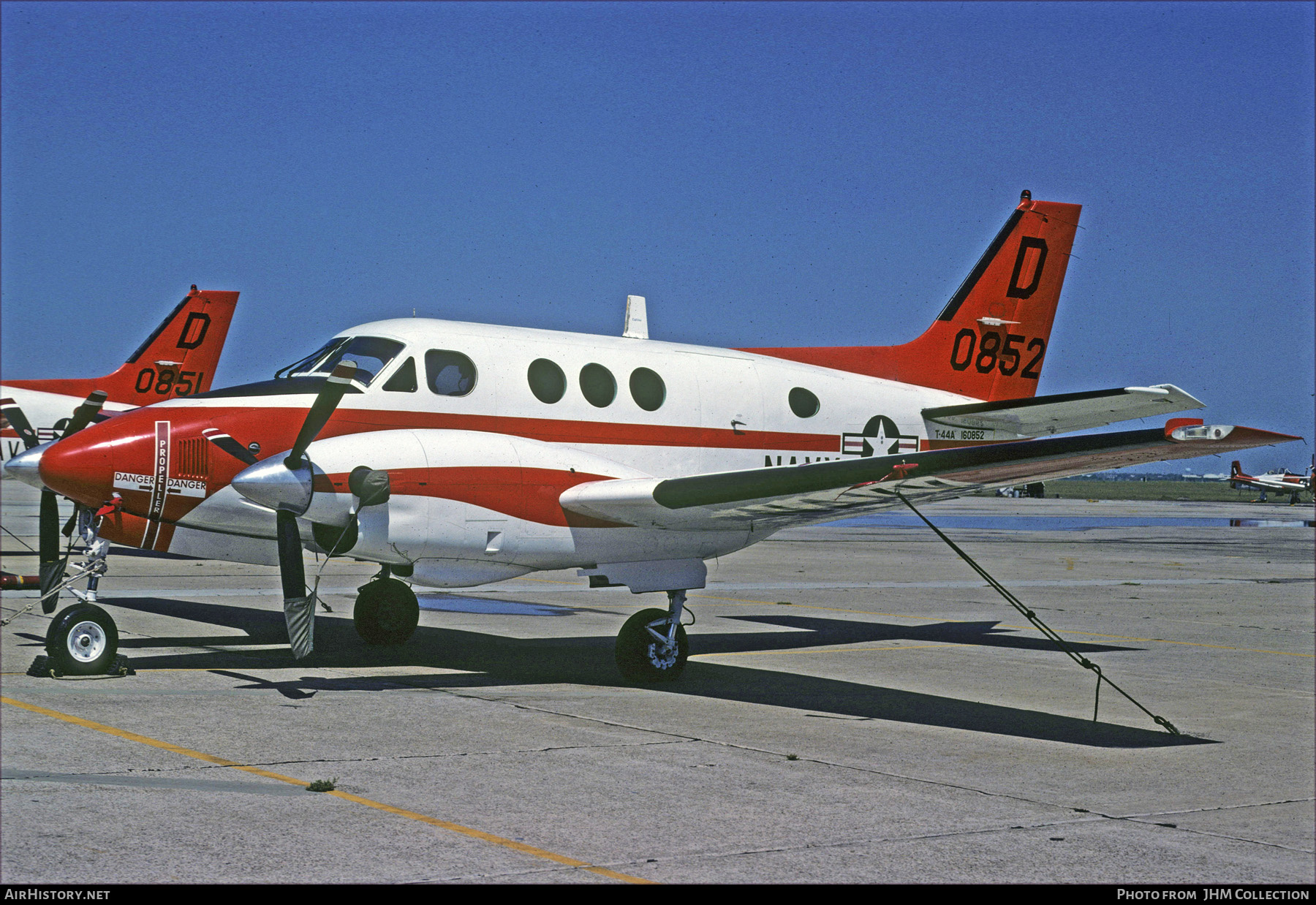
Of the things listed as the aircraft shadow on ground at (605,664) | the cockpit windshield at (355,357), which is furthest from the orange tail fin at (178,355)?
the cockpit windshield at (355,357)

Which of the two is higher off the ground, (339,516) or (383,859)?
(339,516)

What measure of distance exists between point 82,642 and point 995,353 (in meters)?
12.1

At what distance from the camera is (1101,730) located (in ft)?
34.3

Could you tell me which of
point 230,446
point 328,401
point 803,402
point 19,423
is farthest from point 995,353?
point 19,423

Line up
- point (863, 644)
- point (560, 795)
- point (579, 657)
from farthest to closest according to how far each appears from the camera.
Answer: point (863, 644) < point (579, 657) < point (560, 795)

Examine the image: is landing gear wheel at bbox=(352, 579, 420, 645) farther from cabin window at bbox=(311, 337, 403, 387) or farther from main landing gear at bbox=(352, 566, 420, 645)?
cabin window at bbox=(311, 337, 403, 387)

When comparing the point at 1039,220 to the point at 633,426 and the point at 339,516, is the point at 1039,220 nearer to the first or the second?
the point at 633,426

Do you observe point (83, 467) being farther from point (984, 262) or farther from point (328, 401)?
point (984, 262)

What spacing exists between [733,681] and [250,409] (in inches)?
216

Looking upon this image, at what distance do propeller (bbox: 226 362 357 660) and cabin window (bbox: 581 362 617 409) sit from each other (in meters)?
2.54

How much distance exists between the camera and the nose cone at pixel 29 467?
1148 centimetres

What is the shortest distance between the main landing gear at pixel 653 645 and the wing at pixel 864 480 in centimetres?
94

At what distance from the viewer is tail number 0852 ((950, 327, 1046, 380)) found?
1739 centimetres

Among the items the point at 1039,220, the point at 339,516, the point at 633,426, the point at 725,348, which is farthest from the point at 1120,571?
the point at 339,516
